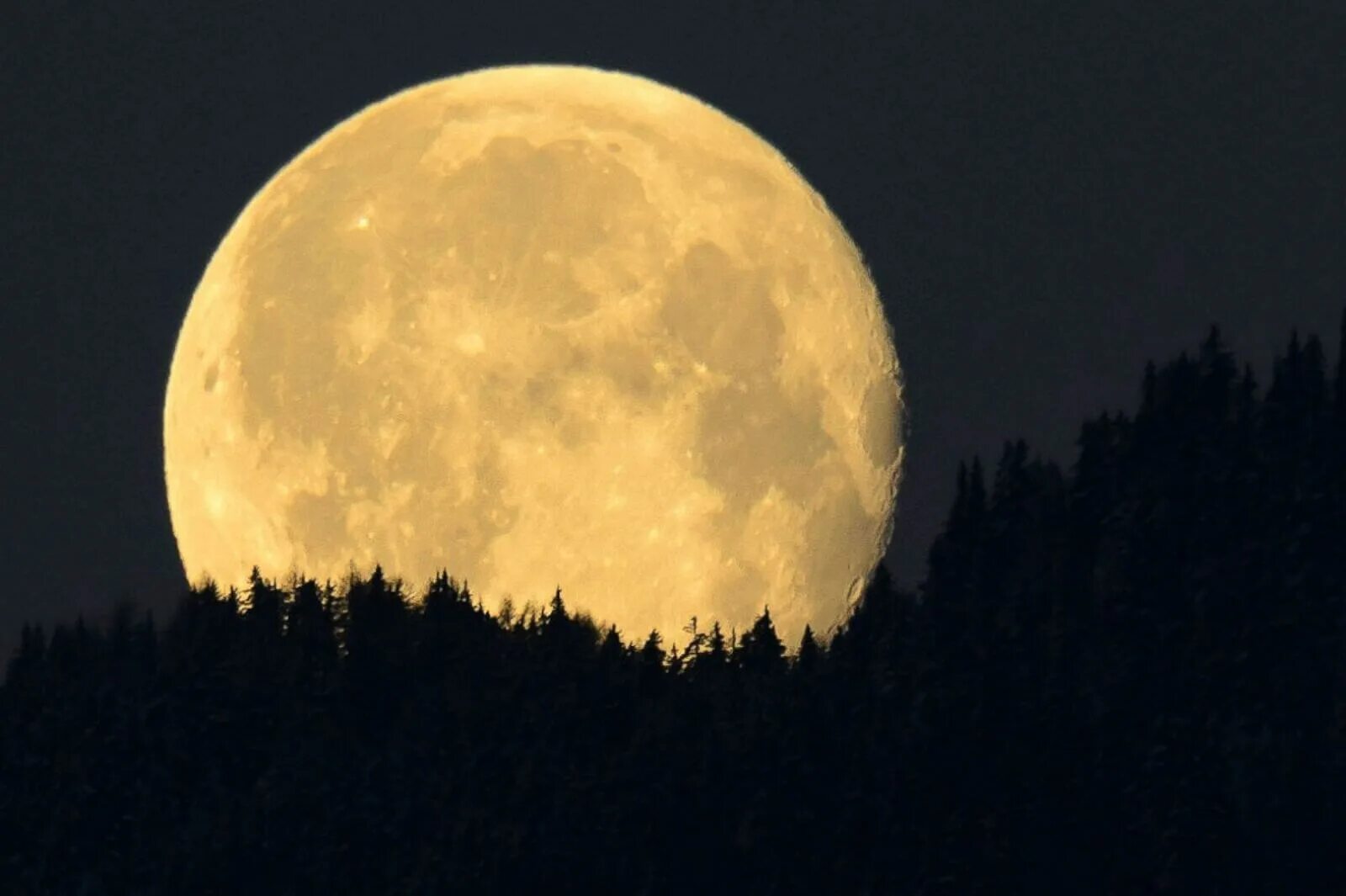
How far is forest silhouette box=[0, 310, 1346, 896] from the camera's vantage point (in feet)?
246

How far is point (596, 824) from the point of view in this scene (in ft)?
262

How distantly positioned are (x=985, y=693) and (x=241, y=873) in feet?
50.6

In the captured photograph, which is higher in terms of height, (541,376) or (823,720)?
(541,376)

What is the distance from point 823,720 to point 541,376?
9.59 metres

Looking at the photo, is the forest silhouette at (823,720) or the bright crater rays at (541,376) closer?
the forest silhouette at (823,720)

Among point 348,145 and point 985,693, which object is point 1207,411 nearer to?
point 985,693

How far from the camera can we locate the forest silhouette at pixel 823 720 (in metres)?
75.0

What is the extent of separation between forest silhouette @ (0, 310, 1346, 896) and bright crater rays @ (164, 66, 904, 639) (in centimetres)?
174

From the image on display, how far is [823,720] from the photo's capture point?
83312 mm

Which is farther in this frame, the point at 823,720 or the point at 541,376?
the point at 823,720

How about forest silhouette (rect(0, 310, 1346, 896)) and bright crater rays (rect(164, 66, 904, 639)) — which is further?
bright crater rays (rect(164, 66, 904, 639))

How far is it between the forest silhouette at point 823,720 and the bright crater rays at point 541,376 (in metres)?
1.74

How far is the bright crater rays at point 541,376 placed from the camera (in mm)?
80750

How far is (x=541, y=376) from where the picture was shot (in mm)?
80625
